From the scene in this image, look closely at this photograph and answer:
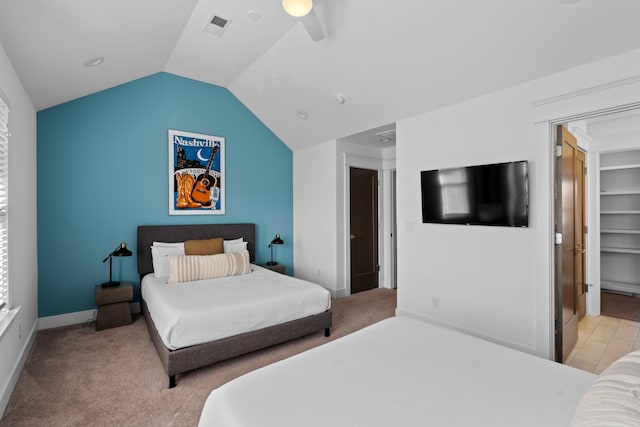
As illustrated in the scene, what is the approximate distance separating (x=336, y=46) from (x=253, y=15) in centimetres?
82

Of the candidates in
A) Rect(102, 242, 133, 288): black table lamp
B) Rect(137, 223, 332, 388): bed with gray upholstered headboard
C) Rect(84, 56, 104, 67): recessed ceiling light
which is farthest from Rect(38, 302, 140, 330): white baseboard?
Rect(84, 56, 104, 67): recessed ceiling light

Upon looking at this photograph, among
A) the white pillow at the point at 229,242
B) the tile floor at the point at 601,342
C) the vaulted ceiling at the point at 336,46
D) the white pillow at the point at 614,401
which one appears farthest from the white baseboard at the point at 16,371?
the tile floor at the point at 601,342

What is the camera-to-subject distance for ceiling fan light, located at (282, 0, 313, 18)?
195 centimetres

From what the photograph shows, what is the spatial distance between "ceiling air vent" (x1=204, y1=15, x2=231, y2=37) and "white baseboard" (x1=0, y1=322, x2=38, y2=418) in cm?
332

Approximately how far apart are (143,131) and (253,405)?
400 cm

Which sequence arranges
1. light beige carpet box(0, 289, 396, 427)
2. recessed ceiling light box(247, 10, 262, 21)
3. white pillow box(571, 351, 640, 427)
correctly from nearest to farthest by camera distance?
white pillow box(571, 351, 640, 427)
light beige carpet box(0, 289, 396, 427)
recessed ceiling light box(247, 10, 262, 21)

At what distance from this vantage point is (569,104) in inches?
97.2

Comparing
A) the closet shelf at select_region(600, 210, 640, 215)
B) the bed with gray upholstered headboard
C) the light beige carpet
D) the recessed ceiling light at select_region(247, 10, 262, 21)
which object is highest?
the recessed ceiling light at select_region(247, 10, 262, 21)

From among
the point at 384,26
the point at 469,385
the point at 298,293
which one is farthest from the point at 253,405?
the point at 384,26

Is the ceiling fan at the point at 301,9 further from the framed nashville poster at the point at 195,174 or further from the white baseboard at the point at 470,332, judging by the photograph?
the white baseboard at the point at 470,332

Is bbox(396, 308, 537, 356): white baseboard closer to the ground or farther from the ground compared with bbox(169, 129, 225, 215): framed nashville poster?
closer to the ground

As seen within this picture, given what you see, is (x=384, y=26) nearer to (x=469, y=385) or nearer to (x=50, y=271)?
(x=469, y=385)

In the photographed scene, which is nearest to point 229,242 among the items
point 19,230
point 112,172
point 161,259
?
point 161,259

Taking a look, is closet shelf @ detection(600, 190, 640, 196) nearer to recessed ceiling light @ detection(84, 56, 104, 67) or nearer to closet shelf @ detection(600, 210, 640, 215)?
closet shelf @ detection(600, 210, 640, 215)
